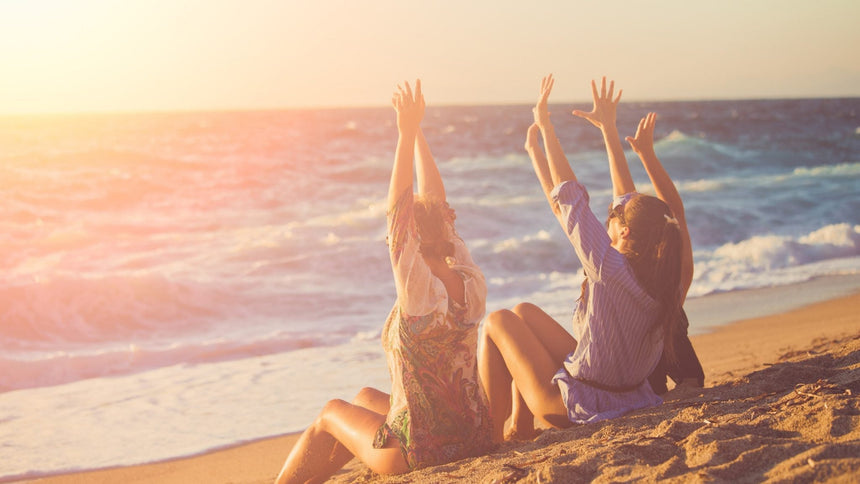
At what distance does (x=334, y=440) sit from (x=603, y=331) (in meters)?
1.44

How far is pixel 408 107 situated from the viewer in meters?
3.22

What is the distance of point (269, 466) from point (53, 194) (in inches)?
617

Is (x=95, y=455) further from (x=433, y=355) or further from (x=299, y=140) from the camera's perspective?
(x=299, y=140)

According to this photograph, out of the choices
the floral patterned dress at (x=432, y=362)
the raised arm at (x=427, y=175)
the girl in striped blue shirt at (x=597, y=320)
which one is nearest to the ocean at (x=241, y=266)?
the girl in striped blue shirt at (x=597, y=320)

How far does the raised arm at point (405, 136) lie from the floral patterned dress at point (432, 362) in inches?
1.7

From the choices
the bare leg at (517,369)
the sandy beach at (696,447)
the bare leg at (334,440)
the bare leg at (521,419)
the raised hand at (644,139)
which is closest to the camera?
the sandy beach at (696,447)

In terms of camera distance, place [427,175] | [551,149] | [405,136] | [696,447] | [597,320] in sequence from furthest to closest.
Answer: [427,175]
[551,149]
[597,320]
[405,136]
[696,447]

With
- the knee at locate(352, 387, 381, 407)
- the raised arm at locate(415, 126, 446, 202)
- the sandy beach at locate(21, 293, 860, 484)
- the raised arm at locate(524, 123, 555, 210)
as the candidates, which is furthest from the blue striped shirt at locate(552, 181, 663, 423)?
the knee at locate(352, 387, 381, 407)

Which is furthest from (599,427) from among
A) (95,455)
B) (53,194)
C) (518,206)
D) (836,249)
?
(53,194)

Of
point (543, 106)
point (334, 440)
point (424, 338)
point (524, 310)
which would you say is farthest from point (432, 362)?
point (543, 106)

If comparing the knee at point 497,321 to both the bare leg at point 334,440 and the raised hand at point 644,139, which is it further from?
the raised hand at point 644,139

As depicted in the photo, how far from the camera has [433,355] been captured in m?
3.26

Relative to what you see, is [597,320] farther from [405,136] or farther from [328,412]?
[328,412]

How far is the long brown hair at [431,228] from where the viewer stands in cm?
325
